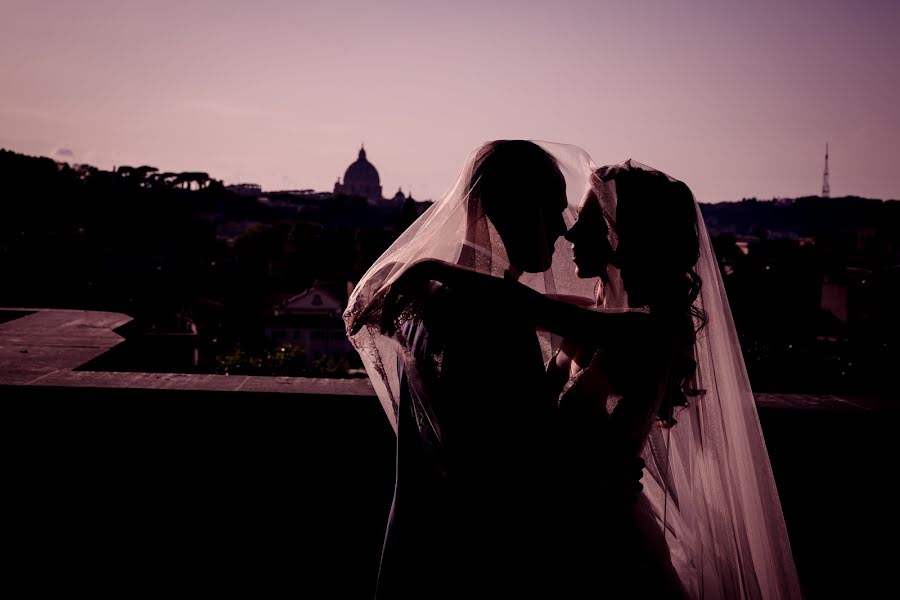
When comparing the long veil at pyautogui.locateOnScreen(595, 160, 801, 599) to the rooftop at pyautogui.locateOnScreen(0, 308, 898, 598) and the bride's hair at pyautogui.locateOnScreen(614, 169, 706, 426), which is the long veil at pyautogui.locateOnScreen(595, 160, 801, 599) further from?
the rooftop at pyautogui.locateOnScreen(0, 308, 898, 598)

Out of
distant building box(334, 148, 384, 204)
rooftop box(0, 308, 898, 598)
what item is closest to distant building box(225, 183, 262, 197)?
distant building box(334, 148, 384, 204)

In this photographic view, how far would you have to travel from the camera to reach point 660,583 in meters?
1.64

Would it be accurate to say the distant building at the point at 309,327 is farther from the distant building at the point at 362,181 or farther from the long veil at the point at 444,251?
the distant building at the point at 362,181

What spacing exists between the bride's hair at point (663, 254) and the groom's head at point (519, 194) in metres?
0.18

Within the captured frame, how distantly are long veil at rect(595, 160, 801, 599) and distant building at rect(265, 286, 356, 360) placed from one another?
→ 110ft

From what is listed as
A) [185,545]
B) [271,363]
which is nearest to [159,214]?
[271,363]

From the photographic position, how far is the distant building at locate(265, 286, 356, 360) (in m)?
35.7

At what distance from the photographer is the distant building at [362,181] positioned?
133m

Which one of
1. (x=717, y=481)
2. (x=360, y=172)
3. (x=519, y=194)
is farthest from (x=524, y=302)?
(x=360, y=172)

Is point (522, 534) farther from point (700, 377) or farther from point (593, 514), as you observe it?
point (700, 377)

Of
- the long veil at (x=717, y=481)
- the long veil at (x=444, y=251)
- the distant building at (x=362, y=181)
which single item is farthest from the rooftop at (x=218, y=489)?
the distant building at (x=362, y=181)

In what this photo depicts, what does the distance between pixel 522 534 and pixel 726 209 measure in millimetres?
122898

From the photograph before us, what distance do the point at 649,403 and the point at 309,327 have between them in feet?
114

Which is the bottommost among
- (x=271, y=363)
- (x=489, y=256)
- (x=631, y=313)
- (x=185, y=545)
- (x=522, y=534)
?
(x=271, y=363)
